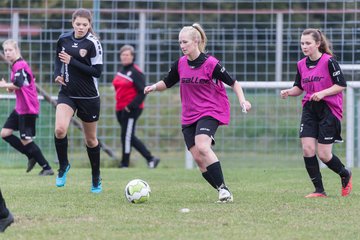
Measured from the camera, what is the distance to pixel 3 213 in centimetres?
600

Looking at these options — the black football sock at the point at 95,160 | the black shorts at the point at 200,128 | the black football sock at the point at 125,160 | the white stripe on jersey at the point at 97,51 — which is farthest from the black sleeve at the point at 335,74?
the black football sock at the point at 125,160

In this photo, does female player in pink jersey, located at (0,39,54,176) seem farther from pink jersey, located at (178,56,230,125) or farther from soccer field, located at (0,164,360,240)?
pink jersey, located at (178,56,230,125)

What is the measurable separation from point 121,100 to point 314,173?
614 cm

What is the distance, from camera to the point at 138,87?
14.3 m

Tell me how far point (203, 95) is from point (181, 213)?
1466mm

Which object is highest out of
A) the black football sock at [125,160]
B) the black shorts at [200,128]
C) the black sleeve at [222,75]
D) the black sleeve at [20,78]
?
the black sleeve at [222,75]

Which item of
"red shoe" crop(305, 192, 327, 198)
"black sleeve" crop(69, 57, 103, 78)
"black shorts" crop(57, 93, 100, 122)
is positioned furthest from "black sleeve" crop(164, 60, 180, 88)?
"red shoe" crop(305, 192, 327, 198)

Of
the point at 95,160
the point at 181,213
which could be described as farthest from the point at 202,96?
the point at 95,160

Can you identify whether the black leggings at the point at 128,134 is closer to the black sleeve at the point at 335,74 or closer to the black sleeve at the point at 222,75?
the black sleeve at the point at 335,74

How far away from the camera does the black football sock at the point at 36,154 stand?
12008mm

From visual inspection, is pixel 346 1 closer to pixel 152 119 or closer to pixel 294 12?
pixel 294 12

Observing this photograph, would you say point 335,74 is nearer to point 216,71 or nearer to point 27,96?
point 216,71

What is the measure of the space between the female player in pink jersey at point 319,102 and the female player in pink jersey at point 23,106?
14.1 feet

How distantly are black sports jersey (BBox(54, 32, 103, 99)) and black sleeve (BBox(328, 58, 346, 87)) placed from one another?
2280mm
